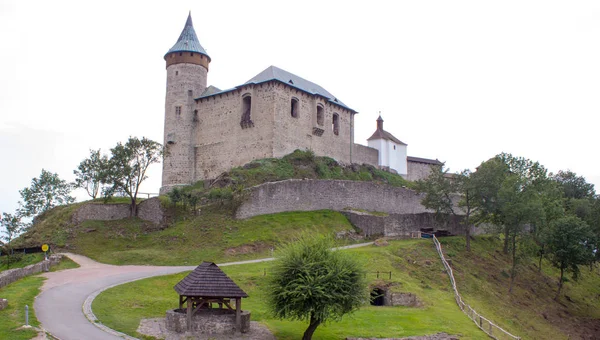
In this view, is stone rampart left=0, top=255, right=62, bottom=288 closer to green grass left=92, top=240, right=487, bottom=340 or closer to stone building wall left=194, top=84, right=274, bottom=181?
green grass left=92, top=240, right=487, bottom=340

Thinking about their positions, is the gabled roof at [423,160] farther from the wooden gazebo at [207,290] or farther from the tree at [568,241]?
the wooden gazebo at [207,290]

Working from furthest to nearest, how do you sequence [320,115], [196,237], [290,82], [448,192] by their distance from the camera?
[320,115], [290,82], [448,192], [196,237]

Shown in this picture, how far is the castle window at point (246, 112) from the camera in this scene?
57.2 m

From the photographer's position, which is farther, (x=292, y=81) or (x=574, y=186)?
(x=574, y=186)

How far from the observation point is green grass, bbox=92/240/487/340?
2492cm

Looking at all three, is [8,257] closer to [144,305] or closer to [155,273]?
[155,273]

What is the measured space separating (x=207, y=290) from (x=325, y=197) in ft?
91.2

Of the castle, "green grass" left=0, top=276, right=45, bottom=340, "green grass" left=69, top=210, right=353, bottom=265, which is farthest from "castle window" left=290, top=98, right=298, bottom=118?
"green grass" left=0, top=276, right=45, bottom=340

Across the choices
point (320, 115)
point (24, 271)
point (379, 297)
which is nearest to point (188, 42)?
point (320, 115)

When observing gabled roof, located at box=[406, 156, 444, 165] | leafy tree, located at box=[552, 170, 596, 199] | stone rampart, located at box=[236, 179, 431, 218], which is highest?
gabled roof, located at box=[406, 156, 444, 165]

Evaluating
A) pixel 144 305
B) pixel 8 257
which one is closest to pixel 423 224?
pixel 144 305

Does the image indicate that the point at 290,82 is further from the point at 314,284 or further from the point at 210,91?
the point at 314,284

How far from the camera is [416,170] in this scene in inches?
2938

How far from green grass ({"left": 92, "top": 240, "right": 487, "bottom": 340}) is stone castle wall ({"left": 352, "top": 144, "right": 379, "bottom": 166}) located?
29.2 m
